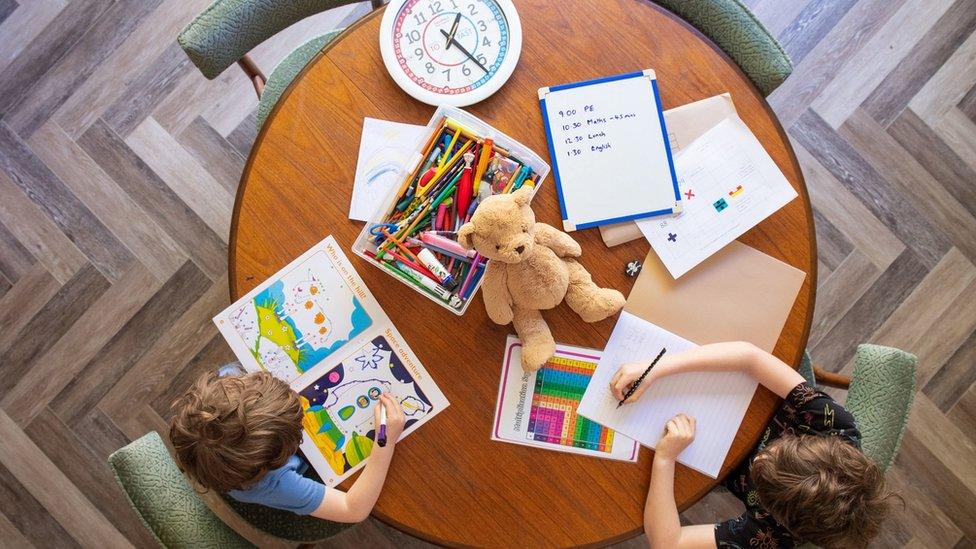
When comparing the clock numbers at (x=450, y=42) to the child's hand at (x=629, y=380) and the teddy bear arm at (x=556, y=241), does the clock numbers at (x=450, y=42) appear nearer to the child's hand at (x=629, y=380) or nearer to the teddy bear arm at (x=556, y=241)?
the teddy bear arm at (x=556, y=241)

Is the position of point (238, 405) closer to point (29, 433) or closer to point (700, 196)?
point (700, 196)

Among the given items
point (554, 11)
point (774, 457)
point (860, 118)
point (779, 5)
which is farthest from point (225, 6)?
point (860, 118)

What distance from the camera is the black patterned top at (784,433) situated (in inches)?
48.3

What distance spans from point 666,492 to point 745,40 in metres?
0.90

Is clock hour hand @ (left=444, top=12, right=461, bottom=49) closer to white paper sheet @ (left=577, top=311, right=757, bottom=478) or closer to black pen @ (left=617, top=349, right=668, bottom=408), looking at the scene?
white paper sheet @ (left=577, top=311, right=757, bottom=478)

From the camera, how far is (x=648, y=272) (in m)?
1.26

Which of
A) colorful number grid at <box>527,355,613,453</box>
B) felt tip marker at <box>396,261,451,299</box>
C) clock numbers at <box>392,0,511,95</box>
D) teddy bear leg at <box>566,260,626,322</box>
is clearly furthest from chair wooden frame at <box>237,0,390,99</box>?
colorful number grid at <box>527,355,613,453</box>

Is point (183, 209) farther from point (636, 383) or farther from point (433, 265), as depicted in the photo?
point (636, 383)

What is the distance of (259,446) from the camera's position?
1134 millimetres

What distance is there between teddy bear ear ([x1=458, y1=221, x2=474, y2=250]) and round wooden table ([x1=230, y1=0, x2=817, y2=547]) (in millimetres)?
193

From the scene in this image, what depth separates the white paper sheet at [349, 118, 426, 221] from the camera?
1.26m

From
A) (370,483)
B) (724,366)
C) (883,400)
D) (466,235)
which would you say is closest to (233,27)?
(466,235)

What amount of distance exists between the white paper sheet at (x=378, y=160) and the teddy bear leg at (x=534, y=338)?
0.35m

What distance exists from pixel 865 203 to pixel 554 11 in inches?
49.1
